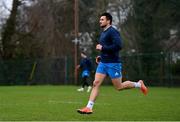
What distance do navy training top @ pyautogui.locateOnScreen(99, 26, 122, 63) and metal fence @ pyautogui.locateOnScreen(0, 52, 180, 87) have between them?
2543cm

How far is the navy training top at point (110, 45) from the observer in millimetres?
11172

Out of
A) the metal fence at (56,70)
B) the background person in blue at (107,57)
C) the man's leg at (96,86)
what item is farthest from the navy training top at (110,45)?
the metal fence at (56,70)

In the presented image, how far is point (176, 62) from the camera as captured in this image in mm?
35688

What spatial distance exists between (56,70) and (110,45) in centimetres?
3142

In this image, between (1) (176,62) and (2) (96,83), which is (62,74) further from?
(2) (96,83)

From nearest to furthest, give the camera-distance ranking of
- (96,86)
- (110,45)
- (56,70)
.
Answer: (110,45) → (96,86) → (56,70)

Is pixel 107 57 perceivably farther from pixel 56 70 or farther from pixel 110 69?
pixel 56 70

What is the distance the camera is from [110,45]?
11.2m

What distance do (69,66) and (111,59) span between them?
101 ft

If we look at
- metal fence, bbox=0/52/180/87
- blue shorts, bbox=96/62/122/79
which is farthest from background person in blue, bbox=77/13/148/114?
metal fence, bbox=0/52/180/87

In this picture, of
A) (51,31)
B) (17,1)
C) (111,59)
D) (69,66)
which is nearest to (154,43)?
(69,66)

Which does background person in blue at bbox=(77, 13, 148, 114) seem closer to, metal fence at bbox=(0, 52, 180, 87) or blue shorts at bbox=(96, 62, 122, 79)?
blue shorts at bbox=(96, 62, 122, 79)

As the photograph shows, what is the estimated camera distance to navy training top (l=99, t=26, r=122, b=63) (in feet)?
36.7

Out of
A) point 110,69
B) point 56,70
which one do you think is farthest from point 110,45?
point 56,70
